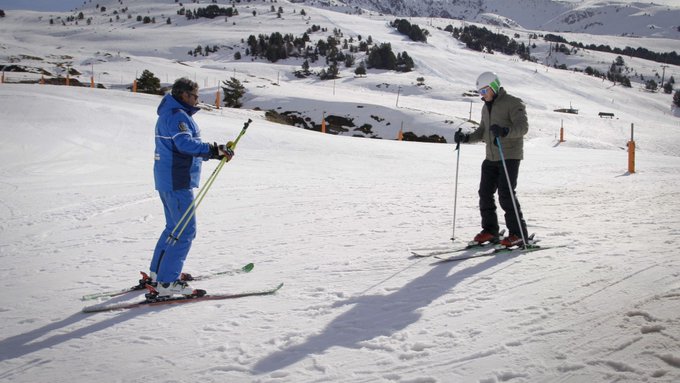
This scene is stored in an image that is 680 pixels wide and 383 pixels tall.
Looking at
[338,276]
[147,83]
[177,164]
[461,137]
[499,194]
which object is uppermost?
[147,83]

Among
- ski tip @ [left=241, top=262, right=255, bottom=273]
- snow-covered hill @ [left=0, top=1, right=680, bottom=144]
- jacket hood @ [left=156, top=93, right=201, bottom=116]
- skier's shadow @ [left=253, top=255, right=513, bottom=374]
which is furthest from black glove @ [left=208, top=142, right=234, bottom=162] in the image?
snow-covered hill @ [left=0, top=1, right=680, bottom=144]

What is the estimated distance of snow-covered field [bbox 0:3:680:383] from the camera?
3.13 metres

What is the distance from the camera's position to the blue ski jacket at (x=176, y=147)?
412 centimetres

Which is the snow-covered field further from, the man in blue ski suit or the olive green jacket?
the olive green jacket

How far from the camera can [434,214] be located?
795 centimetres

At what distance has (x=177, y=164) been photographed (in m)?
4.26

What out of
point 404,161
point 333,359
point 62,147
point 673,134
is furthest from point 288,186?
point 673,134

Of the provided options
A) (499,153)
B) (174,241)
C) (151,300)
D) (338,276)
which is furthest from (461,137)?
(151,300)

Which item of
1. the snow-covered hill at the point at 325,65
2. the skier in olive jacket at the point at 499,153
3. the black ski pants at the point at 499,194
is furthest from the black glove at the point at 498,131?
the snow-covered hill at the point at 325,65

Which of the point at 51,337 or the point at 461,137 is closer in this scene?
the point at 51,337

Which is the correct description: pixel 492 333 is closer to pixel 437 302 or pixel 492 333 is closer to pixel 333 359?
pixel 437 302

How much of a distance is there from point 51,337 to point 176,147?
1749 mm

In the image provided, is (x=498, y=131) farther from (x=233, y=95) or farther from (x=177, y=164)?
(x=233, y=95)

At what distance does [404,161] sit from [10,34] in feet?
Answer: 341
